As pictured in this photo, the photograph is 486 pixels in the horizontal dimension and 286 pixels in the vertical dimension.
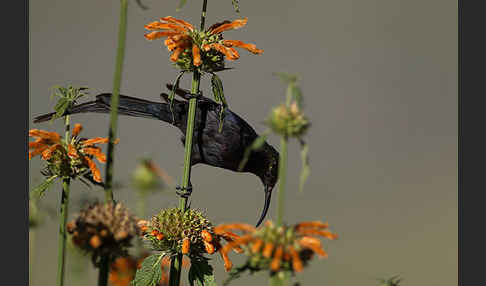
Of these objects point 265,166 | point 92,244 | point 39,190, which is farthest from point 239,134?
point 92,244

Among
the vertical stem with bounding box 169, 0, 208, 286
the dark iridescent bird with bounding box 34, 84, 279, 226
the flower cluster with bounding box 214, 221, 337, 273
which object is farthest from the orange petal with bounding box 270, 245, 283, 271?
the dark iridescent bird with bounding box 34, 84, 279, 226

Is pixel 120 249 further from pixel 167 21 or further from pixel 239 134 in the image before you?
pixel 239 134

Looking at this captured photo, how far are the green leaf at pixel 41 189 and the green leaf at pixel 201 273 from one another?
1.66 feet

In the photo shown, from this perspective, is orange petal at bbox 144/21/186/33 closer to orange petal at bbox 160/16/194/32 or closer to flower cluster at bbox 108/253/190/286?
orange petal at bbox 160/16/194/32

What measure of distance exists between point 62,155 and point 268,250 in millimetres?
756

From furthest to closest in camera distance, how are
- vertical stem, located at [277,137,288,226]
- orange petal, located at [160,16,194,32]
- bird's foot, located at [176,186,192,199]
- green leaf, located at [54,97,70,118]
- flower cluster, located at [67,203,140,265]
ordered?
orange petal, located at [160,16,194,32] < bird's foot, located at [176,186,192,199] < green leaf, located at [54,97,70,118] < flower cluster, located at [67,203,140,265] < vertical stem, located at [277,137,288,226]

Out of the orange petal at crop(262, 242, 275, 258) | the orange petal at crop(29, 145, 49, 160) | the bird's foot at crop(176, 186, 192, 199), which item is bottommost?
the orange petal at crop(262, 242, 275, 258)

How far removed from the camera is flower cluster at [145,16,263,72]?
1.79 meters

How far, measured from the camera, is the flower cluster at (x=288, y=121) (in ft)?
3.93

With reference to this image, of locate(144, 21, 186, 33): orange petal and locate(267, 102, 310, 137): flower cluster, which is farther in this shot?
locate(144, 21, 186, 33): orange petal

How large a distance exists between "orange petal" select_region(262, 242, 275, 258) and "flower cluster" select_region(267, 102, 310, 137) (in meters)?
0.20

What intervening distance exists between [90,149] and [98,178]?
0.10 metres

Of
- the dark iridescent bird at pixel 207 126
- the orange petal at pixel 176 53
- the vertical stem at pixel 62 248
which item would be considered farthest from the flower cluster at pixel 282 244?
the dark iridescent bird at pixel 207 126

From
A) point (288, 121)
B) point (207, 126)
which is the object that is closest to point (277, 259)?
point (288, 121)
